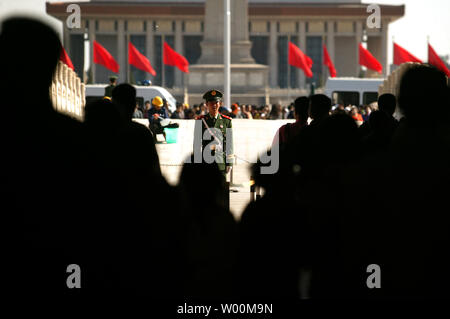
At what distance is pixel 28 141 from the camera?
248 cm

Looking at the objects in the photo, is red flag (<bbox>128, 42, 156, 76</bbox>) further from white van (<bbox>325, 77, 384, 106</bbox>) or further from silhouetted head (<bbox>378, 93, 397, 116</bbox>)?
silhouetted head (<bbox>378, 93, 397, 116</bbox>)

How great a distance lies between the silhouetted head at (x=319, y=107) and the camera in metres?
5.13

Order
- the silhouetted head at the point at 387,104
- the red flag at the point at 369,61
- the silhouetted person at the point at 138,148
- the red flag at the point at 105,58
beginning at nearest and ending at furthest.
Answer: the silhouetted person at the point at 138,148, the silhouetted head at the point at 387,104, the red flag at the point at 105,58, the red flag at the point at 369,61

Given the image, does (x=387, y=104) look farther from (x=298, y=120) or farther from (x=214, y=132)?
(x=214, y=132)

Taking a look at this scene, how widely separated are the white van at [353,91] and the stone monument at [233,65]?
13595 millimetres

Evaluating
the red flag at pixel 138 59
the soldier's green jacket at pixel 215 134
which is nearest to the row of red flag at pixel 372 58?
the red flag at pixel 138 59

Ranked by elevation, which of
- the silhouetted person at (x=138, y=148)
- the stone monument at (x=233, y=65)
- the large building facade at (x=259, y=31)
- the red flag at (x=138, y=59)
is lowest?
the silhouetted person at (x=138, y=148)

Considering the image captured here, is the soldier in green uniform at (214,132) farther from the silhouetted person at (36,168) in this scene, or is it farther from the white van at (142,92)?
the white van at (142,92)

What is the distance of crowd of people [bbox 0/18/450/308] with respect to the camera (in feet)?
8.12

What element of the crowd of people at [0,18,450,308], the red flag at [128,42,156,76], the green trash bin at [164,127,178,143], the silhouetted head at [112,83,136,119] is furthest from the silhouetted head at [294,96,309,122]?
the red flag at [128,42,156,76]

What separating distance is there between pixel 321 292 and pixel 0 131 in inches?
50.0

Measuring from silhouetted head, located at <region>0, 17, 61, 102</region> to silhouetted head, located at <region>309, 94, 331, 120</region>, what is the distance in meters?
2.86

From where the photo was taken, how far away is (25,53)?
2504mm

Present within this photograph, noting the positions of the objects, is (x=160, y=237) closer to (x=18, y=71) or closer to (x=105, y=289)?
(x=105, y=289)
